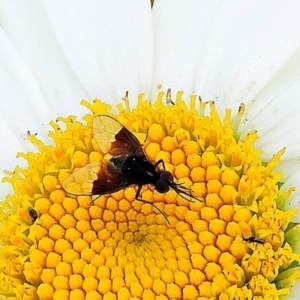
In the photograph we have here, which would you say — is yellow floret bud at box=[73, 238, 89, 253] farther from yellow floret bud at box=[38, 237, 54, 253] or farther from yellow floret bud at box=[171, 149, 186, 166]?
yellow floret bud at box=[171, 149, 186, 166]

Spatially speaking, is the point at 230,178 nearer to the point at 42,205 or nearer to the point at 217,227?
the point at 217,227

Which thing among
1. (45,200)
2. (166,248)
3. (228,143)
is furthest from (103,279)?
(228,143)

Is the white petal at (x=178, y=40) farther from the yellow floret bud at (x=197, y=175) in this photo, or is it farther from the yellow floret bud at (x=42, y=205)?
the yellow floret bud at (x=42, y=205)

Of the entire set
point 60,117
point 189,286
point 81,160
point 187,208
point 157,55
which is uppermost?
point 157,55

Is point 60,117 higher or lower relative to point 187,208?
higher

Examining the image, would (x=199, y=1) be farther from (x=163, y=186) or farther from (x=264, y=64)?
(x=163, y=186)

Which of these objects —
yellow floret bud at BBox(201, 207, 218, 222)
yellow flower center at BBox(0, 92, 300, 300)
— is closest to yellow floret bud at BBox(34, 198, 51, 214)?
yellow flower center at BBox(0, 92, 300, 300)

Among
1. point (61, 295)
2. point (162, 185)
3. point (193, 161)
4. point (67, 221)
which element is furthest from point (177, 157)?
point (61, 295)
